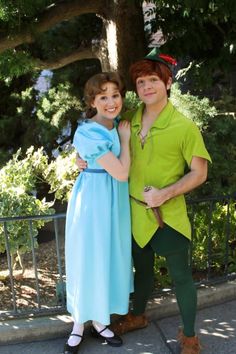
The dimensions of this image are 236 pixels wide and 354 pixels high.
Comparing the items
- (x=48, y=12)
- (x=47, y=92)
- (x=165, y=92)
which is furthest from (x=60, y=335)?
(x=47, y=92)

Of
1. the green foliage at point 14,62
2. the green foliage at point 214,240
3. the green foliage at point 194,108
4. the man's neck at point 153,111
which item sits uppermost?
the green foliage at point 14,62

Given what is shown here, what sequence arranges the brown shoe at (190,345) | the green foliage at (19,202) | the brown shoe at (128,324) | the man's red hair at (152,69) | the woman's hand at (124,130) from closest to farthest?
the man's red hair at (152,69) < the woman's hand at (124,130) < the brown shoe at (190,345) < the brown shoe at (128,324) < the green foliage at (19,202)

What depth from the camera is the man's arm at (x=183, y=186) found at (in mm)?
2449

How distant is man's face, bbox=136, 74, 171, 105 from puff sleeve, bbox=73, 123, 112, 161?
271mm

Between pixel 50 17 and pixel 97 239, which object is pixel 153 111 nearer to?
pixel 97 239

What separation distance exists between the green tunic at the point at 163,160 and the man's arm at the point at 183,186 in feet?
0.12

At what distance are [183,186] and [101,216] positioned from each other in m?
0.46

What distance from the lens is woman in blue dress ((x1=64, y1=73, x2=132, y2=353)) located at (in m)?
2.49

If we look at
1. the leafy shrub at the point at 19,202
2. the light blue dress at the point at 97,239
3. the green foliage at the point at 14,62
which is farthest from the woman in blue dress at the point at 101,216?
the green foliage at the point at 14,62

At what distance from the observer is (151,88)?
2453 mm

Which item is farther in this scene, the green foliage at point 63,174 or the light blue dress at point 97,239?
the green foliage at point 63,174

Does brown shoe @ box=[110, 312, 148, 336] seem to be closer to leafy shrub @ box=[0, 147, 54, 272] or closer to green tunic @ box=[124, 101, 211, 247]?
green tunic @ box=[124, 101, 211, 247]

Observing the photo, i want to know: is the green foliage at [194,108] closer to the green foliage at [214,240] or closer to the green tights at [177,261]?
the green foliage at [214,240]

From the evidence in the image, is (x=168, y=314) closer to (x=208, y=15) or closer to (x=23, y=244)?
(x=23, y=244)
